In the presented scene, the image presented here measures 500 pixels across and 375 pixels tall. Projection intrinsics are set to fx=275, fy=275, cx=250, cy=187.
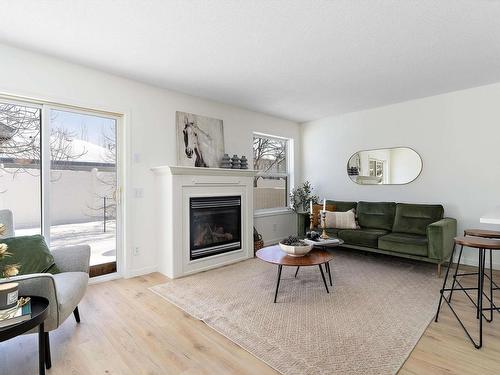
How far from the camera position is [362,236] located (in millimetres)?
3865

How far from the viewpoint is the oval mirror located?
4242mm

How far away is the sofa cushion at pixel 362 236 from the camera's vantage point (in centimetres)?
378

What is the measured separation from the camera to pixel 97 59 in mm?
2842

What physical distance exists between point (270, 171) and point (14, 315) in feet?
14.2

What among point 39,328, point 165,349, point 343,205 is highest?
point 343,205

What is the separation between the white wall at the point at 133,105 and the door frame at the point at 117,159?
0.05 m

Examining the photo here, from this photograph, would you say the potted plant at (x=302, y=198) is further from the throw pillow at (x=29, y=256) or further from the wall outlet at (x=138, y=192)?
the throw pillow at (x=29, y=256)

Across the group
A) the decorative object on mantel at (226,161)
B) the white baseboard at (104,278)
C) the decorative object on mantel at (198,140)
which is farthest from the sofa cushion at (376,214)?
the white baseboard at (104,278)

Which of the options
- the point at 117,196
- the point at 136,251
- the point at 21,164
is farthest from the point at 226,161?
the point at 21,164

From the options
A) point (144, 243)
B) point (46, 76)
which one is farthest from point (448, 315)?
point (46, 76)

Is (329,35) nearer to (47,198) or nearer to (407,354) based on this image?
(407,354)

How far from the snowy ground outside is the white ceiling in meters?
1.80

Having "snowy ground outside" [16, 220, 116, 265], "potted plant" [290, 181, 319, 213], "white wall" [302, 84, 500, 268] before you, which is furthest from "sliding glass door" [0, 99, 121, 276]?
"white wall" [302, 84, 500, 268]

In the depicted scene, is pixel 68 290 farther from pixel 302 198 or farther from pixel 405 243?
pixel 302 198
